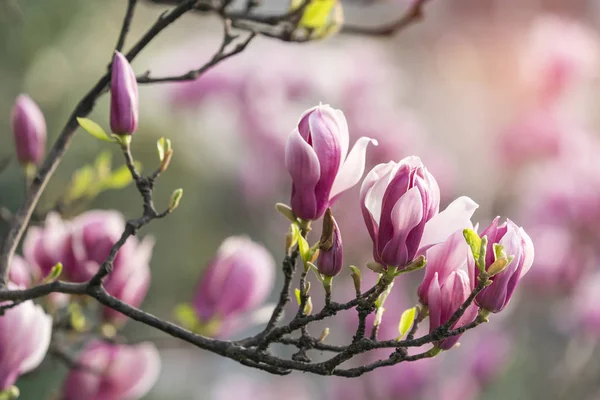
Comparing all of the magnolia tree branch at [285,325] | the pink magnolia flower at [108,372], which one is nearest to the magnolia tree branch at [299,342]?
the magnolia tree branch at [285,325]

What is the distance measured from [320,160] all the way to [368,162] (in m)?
1.05

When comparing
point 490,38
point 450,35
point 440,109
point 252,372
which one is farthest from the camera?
point 450,35

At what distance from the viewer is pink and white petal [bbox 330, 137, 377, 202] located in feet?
1.35

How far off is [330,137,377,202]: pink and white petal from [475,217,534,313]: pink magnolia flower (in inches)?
2.9

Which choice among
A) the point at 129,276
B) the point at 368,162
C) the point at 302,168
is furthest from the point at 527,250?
the point at 368,162

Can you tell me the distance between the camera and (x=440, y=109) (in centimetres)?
307

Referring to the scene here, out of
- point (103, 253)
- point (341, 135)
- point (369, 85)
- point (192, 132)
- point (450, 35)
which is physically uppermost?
point (341, 135)

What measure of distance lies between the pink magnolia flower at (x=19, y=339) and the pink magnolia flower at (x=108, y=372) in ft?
0.45

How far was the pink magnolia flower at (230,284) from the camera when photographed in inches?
26.6

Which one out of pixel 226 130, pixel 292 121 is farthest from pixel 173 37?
pixel 292 121

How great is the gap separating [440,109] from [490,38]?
1889 mm

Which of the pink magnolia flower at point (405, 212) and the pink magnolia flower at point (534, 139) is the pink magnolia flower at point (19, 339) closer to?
the pink magnolia flower at point (405, 212)

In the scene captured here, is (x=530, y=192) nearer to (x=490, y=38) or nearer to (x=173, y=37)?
(x=173, y=37)

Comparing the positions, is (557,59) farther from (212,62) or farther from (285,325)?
(285,325)
